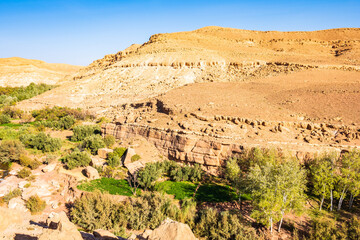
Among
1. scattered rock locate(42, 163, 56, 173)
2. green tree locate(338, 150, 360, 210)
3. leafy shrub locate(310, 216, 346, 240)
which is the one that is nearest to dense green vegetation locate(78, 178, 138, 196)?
scattered rock locate(42, 163, 56, 173)

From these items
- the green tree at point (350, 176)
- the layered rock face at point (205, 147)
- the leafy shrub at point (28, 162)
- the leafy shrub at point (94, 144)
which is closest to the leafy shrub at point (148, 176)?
the layered rock face at point (205, 147)

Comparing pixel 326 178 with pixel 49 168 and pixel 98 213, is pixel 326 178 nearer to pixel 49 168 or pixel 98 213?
pixel 98 213

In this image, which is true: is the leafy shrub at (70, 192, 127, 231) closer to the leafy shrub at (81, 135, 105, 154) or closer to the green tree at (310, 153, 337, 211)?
the leafy shrub at (81, 135, 105, 154)

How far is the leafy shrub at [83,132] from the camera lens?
2223 centimetres

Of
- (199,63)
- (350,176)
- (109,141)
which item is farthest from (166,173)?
(199,63)

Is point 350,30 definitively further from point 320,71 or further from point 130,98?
point 130,98

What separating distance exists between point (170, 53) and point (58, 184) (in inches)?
1259

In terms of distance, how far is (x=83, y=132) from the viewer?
2245 centimetres

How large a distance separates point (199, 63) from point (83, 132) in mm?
22694

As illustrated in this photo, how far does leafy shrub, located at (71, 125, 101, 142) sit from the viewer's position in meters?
22.2

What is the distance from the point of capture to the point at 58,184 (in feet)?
45.8

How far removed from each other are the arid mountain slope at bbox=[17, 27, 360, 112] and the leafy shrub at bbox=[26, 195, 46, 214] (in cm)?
1925

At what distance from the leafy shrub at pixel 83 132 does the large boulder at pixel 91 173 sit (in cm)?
809

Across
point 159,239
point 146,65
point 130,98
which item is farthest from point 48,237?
point 146,65
